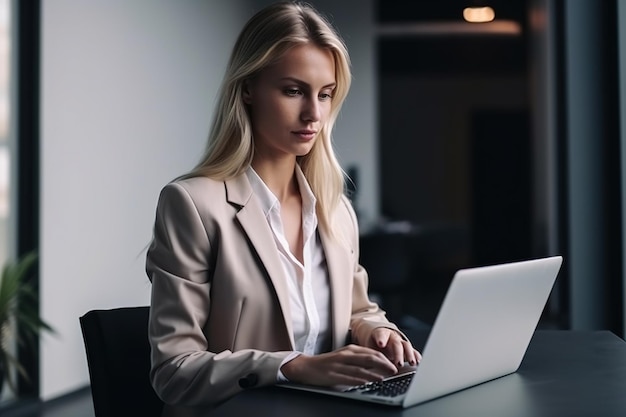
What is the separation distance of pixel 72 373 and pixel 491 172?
6.46 m

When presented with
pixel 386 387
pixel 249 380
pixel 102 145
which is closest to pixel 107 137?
pixel 102 145

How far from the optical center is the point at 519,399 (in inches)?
Answer: 50.5

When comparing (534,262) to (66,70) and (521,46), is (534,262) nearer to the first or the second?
(66,70)

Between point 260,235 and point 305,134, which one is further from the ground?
point 305,134

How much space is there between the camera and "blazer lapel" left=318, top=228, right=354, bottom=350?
1.68 meters

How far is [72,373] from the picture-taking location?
4.57 metres

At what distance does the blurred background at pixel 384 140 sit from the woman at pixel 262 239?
4.83 ft

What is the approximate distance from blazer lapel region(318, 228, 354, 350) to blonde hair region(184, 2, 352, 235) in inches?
Answer: 1.5

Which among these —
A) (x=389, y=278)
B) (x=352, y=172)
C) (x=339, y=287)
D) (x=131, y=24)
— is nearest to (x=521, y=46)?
(x=352, y=172)

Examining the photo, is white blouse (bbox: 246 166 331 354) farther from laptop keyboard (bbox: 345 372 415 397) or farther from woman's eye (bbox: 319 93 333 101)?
laptop keyboard (bbox: 345 372 415 397)

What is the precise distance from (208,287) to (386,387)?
39 cm

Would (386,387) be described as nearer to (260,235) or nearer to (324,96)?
(260,235)

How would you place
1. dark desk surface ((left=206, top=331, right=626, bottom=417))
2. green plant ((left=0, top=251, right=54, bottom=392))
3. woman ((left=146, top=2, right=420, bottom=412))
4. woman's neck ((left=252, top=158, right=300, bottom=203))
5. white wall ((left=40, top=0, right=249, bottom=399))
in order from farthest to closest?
white wall ((left=40, top=0, right=249, bottom=399)), green plant ((left=0, top=251, right=54, bottom=392)), woman's neck ((left=252, top=158, right=300, bottom=203)), woman ((left=146, top=2, right=420, bottom=412)), dark desk surface ((left=206, top=331, right=626, bottom=417))

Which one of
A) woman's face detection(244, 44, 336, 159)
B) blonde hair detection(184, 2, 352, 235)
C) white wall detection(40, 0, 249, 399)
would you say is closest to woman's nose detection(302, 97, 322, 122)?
woman's face detection(244, 44, 336, 159)
